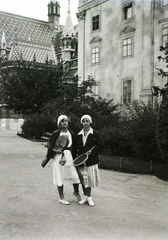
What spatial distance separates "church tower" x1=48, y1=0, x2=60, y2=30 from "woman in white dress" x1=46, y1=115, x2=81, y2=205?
69.8 meters

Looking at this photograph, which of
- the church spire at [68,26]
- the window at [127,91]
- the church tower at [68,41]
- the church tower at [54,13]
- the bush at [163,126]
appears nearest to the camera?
the bush at [163,126]

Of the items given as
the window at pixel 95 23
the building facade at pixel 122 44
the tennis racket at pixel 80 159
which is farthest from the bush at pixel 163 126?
the window at pixel 95 23

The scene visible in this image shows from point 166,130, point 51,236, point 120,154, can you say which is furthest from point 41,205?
point 120,154

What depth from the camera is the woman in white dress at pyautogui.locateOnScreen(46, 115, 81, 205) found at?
6.54 m

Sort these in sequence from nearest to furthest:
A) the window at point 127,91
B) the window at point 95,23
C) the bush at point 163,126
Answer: the bush at point 163,126 → the window at point 127,91 → the window at point 95,23

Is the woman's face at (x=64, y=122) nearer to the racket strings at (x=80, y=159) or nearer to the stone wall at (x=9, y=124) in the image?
the racket strings at (x=80, y=159)

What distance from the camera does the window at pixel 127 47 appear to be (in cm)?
2625

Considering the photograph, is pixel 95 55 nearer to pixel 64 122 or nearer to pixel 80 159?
pixel 64 122

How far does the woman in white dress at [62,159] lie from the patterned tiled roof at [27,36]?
5008 cm

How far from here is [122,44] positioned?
1061 inches

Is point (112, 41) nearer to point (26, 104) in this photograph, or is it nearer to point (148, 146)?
point (26, 104)

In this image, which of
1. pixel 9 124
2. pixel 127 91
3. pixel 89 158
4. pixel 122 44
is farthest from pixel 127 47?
pixel 9 124

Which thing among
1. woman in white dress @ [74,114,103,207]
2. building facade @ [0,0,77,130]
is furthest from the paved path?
building facade @ [0,0,77,130]

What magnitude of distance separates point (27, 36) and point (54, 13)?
15.9m
